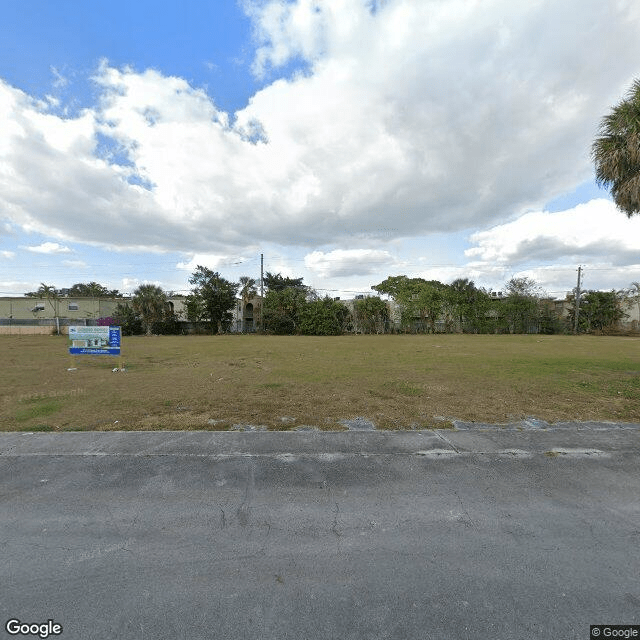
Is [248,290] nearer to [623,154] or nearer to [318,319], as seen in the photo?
[318,319]

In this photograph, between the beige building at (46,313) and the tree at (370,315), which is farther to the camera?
the tree at (370,315)

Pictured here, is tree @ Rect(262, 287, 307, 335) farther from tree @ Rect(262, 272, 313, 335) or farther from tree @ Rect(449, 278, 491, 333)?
tree @ Rect(449, 278, 491, 333)

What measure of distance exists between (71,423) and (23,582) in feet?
12.5

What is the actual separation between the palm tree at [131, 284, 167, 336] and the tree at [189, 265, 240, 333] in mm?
3502

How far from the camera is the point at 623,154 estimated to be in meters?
8.55

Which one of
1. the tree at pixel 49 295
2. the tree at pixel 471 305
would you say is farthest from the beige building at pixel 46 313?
the tree at pixel 471 305

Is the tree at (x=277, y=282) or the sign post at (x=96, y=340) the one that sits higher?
the tree at (x=277, y=282)

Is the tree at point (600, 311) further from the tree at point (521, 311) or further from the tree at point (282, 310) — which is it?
the tree at point (282, 310)

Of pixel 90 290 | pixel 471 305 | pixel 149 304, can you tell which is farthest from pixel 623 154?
pixel 90 290

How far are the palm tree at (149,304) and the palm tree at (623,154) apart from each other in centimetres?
3707

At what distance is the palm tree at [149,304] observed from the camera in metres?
35.5

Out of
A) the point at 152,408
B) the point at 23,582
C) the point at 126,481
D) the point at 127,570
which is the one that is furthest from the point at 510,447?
the point at 152,408

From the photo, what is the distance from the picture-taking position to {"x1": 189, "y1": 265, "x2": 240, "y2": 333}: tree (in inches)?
1497

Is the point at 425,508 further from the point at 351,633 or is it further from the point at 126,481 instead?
the point at 126,481
